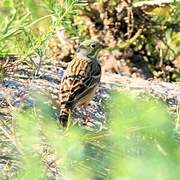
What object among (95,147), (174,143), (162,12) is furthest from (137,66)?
(174,143)

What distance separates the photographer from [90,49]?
6.57 m

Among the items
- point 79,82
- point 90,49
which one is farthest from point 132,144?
point 90,49

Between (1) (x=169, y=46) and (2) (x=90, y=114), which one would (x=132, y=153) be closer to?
(2) (x=90, y=114)

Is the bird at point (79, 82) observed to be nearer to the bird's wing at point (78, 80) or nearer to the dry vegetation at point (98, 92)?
the bird's wing at point (78, 80)

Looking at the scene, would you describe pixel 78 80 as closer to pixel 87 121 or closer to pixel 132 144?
pixel 87 121

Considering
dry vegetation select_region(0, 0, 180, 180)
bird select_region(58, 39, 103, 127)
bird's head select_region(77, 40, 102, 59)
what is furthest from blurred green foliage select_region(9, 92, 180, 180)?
bird's head select_region(77, 40, 102, 59)

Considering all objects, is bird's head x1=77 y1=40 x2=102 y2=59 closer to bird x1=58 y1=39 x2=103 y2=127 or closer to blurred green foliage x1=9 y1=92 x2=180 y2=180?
bird x1=58 y1=39 x2=103 y2=127

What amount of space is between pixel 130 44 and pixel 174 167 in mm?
5906

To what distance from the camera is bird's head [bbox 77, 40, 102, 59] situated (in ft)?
21.3

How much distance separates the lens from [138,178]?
Result: 185cm

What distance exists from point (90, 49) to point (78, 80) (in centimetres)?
104

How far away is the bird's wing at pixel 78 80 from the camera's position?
5.17 meters

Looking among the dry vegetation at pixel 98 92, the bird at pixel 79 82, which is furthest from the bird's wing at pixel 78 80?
the dry vegetation at pixel 98 92

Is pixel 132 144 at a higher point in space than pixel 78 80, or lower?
higher
